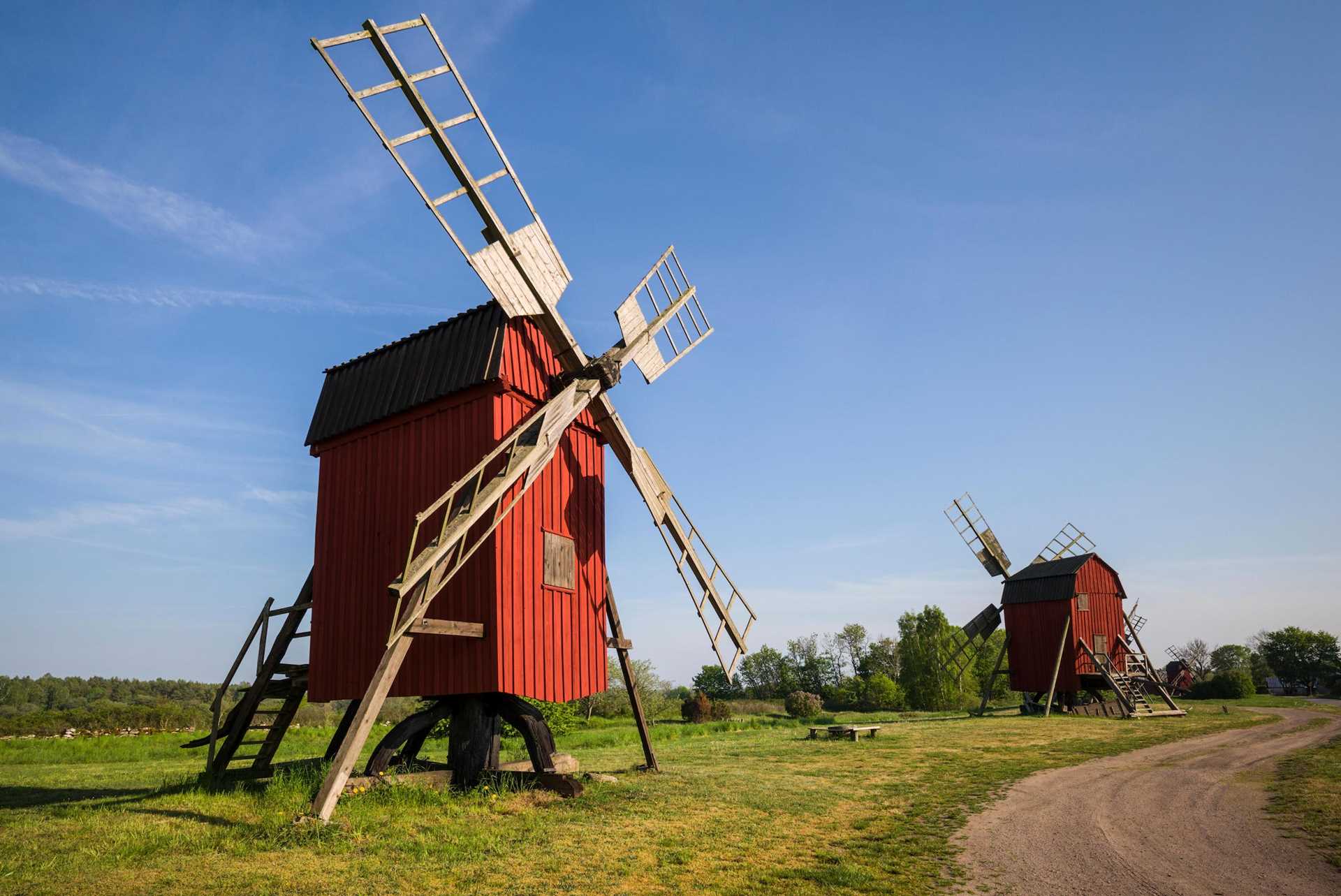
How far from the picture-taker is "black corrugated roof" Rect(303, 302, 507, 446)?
13.6 meters

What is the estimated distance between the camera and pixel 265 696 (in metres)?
14.4

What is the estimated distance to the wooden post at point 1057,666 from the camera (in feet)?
106

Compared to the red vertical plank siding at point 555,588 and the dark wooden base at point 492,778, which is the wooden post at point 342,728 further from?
the red vertical plank siding at point 555,588

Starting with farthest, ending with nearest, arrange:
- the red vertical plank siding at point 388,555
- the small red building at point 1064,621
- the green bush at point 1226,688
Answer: the green bush at point 1226,688, the small red building at point 1064,621, the red vertical plank siding at point 388,555

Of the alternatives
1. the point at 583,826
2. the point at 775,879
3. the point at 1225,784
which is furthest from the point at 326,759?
the point at 1225,784

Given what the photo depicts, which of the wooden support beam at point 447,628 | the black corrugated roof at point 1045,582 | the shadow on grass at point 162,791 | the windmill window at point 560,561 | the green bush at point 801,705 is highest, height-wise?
the black corrugated roof at point 1045,582

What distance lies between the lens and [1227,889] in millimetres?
7824

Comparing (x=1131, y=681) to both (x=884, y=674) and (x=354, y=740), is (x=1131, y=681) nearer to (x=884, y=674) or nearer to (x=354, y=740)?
(x=884, y=674)

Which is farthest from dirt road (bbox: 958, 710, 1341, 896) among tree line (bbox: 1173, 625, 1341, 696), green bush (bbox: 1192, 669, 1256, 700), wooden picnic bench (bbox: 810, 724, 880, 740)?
tree line (bbox: 1173, 625, 1341, 696)

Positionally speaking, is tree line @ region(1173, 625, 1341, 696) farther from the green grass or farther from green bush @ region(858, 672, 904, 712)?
the green grass

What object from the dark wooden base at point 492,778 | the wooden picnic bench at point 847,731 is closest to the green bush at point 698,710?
the wooden picnic bench at point 847,731

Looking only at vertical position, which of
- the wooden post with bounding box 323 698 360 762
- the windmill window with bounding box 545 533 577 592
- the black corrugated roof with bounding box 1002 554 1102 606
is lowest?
the wooden post with bounding box 323 698 360 762

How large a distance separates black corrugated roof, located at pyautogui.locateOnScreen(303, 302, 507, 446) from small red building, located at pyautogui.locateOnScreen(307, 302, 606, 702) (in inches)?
1.2

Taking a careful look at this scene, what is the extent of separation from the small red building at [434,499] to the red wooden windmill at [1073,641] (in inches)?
1018
